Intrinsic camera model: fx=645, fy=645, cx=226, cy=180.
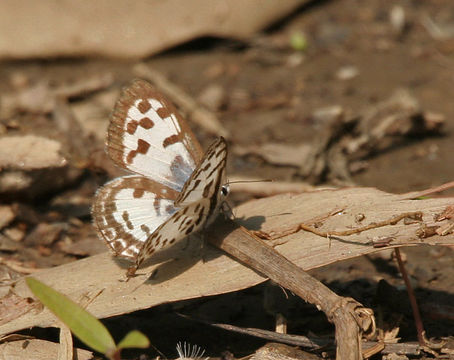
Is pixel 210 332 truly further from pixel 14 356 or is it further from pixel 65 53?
pixel 65 53

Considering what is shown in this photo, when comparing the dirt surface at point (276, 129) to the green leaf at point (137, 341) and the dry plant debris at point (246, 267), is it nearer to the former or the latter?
the dry plant debris at point (246, 267)

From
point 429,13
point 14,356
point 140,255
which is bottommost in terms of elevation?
point 14,356

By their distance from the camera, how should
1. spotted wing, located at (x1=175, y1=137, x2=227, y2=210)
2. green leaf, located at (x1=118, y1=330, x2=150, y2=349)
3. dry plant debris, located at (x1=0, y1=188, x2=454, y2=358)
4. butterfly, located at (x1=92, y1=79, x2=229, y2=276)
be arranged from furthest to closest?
butterfly, located at (x1=92, y1=79, x2=229, y2=276)
dry plant debris, located at (x1=0, y1=188, x2=454, y2=358)
spotted wing, located at (x1=175, y1=137, x2=227, y2=210)
green leaf, located at (x1=118, y1=330, x2=150, y2=349)

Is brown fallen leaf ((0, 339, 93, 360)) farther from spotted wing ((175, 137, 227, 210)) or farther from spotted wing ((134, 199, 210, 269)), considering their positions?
Result: spotted wing ((175, 137, 227, 210))

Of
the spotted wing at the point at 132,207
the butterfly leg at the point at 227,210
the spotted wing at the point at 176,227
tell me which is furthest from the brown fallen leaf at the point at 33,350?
the butterfly leg at the point at 227,210

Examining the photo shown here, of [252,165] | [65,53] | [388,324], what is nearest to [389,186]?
[252,165]

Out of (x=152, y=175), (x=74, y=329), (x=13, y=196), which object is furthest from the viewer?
(x=13, y=196)

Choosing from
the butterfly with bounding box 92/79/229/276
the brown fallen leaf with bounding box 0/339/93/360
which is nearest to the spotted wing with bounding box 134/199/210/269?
the butterfly with bounding box 92/79/229/276
